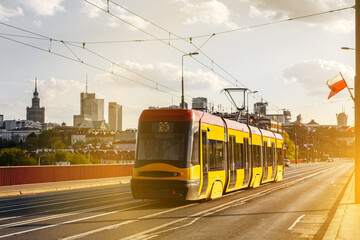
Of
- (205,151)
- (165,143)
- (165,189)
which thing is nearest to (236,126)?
(205,151)

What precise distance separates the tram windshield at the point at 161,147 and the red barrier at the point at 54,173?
14299 millimetres

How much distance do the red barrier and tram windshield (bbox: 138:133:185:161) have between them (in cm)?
1430

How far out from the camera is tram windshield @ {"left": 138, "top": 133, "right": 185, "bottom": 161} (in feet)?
57.0

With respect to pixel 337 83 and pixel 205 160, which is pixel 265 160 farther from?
pixel 205 160

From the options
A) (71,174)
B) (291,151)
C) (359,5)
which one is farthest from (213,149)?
(291,151)

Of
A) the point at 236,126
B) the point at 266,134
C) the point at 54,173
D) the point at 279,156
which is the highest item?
the point at 236,126

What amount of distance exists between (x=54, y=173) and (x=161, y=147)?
716 inches

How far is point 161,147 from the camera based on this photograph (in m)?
17.5

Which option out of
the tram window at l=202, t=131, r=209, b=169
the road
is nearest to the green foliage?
the tram window at l=202, t=131, r=209, b=169

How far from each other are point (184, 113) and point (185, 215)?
4.25 m

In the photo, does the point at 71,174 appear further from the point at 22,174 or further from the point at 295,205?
the point at 295,205

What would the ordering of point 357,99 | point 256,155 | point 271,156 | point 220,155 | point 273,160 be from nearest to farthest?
point 357,99, point 220,155, point 256,155, point 271,156, point 273,160

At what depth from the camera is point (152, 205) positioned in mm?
18000

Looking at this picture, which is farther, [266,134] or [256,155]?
[266,134]
